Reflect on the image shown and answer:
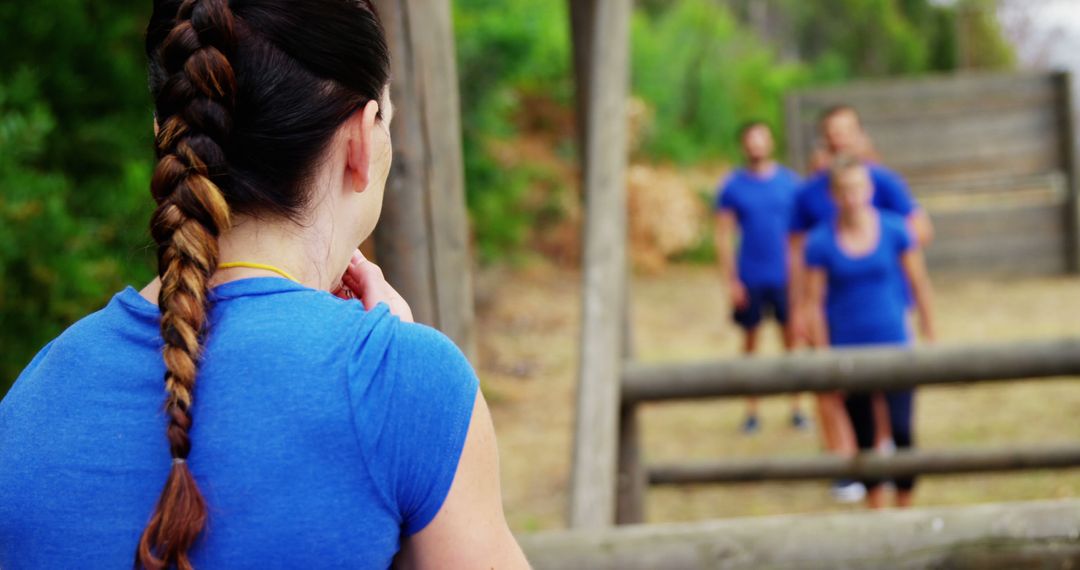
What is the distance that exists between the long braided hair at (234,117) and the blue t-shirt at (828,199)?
4.21m

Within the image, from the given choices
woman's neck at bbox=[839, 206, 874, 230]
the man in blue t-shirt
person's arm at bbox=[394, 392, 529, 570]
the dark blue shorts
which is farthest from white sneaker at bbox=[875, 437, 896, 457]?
person's arm at bbox=[394, 392, 529, 570]

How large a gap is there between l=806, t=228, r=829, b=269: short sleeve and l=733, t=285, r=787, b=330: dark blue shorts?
1.76 m

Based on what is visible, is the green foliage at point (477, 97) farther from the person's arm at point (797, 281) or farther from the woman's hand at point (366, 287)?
the person's arm at point (797, 281)

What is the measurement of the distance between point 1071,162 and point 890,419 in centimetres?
833

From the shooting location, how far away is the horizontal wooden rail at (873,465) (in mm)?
4633

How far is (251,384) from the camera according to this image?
3.18 feet

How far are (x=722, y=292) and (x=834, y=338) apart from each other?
7.88m

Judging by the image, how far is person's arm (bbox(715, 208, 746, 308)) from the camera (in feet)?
21.2

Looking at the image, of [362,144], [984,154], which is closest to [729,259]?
[362,144]

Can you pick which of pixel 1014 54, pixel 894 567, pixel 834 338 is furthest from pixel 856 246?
pixel 1014 54

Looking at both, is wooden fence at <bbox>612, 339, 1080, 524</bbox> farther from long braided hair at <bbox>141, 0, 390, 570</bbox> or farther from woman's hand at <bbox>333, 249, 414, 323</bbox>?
long braided hair at <bbox>141, 0, 390, 570</bbox>

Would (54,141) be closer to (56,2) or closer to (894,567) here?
(56,2)

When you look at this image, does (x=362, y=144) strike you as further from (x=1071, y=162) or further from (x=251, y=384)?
Answer: (x=1071, y=162)

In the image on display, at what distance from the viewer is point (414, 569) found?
40.8 inches
